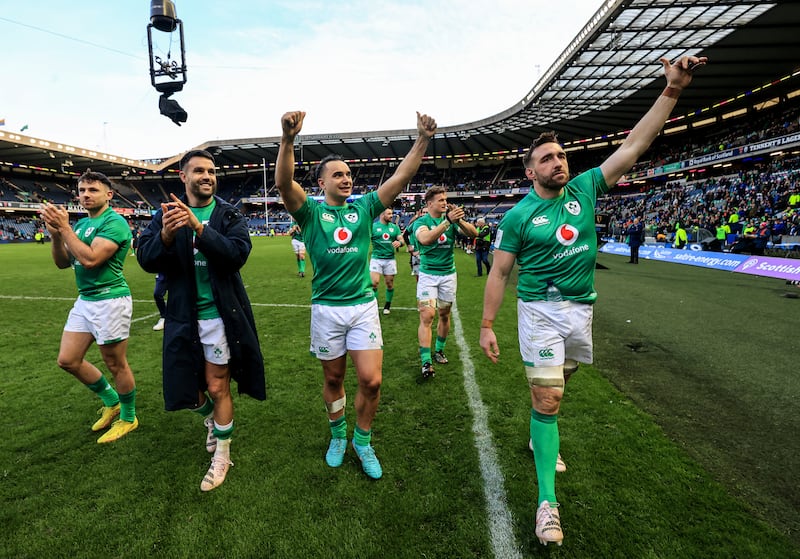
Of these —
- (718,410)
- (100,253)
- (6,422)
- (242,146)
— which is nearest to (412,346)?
(718,410)

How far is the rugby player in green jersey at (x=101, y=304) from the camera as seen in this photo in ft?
11.1

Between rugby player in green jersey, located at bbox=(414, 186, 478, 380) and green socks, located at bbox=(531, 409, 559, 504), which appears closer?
green socks, located at bbox=(531, 409, 559, 504)

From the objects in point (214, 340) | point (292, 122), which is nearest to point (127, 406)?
point (214, 340)

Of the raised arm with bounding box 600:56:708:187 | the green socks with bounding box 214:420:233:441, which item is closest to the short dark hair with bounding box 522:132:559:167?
the raised arm with bounding box 600:56:708:187

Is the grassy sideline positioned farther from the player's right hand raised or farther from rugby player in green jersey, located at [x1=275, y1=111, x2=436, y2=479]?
the player's right hand raised

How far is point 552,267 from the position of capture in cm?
264

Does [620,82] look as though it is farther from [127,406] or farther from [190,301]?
[127,406]

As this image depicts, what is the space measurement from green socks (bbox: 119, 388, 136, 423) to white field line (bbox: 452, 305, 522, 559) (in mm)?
3122

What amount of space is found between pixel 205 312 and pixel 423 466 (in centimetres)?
198

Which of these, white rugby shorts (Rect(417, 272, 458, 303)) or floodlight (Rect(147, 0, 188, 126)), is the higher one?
floodlight (Rect(147, 0, 188, 126))

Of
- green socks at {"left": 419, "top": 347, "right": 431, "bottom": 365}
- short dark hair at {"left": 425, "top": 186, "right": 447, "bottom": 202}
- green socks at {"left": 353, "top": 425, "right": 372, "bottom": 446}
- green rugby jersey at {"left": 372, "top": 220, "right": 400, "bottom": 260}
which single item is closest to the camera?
green socks at {"left": 353, "top": 425, "right": 372, "bottom": 446}

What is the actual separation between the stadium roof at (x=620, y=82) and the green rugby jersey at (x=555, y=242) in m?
19.4

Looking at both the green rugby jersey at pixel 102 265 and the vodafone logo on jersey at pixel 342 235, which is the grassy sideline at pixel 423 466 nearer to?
the green rugby jersey at pixel 102 265

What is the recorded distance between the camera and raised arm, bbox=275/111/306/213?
7.97 feet
